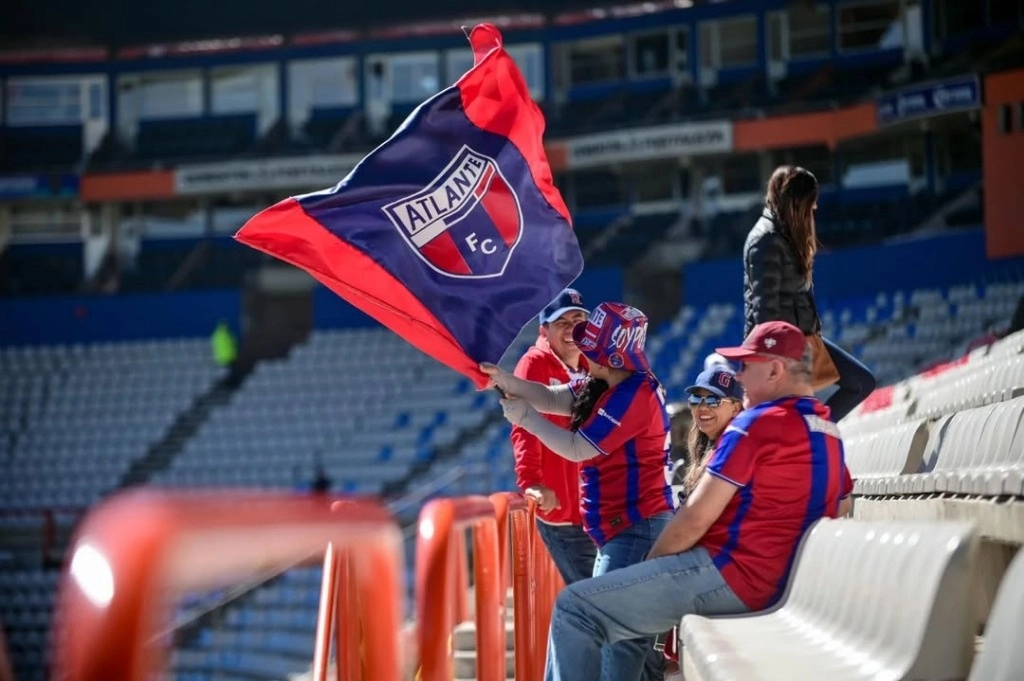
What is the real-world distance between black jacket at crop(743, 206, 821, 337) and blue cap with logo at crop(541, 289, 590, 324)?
77 cm

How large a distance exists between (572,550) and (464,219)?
126 cm

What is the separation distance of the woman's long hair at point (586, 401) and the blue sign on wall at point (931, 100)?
19.6m

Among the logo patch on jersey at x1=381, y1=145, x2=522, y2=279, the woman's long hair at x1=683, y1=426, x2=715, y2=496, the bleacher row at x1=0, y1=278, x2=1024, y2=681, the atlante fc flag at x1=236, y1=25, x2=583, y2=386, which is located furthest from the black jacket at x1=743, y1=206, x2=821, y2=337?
the bleacher row at x1=0, y1=278, x2=1024, y2=681

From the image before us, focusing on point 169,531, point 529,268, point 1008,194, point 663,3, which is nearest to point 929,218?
point 1008,194

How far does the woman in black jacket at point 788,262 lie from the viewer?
5039 millimetres

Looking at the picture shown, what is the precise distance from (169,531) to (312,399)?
78.8 ft

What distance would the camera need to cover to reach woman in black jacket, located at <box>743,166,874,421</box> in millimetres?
5039

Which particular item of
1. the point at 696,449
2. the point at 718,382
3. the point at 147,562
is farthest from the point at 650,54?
the point at 147,562

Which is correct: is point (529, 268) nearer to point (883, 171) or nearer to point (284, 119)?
point (883, 171)

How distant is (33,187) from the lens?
30.1 meters

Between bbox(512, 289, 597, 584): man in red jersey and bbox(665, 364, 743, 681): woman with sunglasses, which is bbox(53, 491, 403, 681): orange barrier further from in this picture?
bbox(512, 289, 597, 584): man in red jersey

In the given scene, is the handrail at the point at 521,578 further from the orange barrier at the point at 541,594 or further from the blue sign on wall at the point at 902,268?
the blue sign on wall at the point at 902,268

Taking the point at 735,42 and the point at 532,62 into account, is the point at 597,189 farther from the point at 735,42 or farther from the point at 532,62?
the point at 735,42

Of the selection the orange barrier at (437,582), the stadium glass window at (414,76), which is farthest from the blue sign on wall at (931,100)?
the orange barrier at (437,582)
